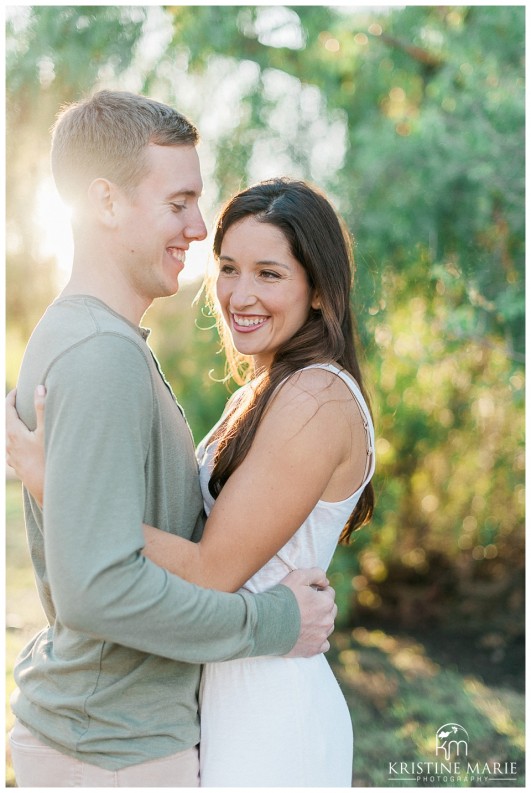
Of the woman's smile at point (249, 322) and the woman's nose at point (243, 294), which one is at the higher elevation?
the woman's nose at point (243, 294)

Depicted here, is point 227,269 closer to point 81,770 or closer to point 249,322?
point 249,322

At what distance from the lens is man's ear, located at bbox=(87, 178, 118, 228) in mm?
1835

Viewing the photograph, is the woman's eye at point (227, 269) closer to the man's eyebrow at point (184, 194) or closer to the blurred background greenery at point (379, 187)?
the man's eyebrow at point (184, 194)

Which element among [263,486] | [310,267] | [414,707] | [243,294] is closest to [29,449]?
[263,486]

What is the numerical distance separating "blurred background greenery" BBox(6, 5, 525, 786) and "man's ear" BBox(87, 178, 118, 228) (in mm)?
2056

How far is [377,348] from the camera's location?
4.88 meters

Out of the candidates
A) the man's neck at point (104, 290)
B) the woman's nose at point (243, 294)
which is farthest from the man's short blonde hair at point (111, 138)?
the woman's nose at point (243, 294)

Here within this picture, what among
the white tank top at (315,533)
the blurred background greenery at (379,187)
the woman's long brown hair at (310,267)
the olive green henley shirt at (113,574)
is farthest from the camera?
the blurred background greenery at (379,187)

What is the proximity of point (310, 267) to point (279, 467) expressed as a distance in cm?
64

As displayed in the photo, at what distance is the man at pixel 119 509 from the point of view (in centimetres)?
149

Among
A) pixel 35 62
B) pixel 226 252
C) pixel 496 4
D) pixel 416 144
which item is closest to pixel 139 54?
pixel 35 62

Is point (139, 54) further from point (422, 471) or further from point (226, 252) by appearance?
point (422, 471)

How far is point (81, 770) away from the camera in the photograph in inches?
67.5

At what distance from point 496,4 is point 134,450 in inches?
153
